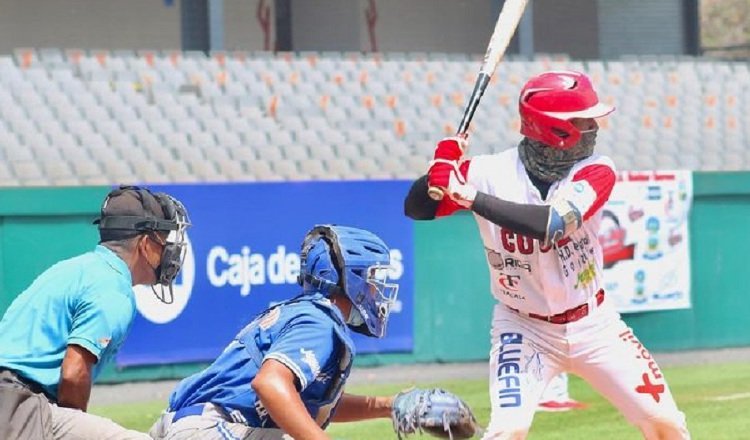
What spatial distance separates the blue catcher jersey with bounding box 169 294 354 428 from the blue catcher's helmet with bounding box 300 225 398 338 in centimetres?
6

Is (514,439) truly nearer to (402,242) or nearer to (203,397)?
(203,397)

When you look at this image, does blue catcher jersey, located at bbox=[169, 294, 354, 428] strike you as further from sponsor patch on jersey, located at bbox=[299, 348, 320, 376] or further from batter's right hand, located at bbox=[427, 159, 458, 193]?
batter's right hand, located at bbox=[427, 159, 458, 193]

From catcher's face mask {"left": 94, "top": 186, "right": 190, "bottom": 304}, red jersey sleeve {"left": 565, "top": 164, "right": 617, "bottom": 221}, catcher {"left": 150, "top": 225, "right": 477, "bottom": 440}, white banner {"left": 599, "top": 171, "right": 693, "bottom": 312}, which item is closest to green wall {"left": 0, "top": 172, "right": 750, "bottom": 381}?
white banner {"left": 599, "top": 171, "right": 693, "bottom": 312}

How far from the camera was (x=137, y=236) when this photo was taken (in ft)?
14.8

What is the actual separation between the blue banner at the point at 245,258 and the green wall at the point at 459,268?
6.5 inches

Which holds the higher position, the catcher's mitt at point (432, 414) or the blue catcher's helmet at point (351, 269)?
the blue catcher's helmet at point (351, 269)

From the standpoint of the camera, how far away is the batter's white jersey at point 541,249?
5516 mm

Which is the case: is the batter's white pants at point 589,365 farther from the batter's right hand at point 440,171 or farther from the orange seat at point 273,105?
the orange seat at point 273,105

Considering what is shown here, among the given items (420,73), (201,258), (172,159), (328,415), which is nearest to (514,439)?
(328,415)

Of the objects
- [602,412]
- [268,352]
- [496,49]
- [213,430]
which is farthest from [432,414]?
[602,412]

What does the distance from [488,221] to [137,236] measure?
5.59 feet

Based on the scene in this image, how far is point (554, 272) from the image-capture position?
554cm

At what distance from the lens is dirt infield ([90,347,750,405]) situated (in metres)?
10.8

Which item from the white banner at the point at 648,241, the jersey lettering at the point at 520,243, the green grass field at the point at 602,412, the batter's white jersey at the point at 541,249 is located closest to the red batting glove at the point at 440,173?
the batter's white jersey at the point at 541,249
